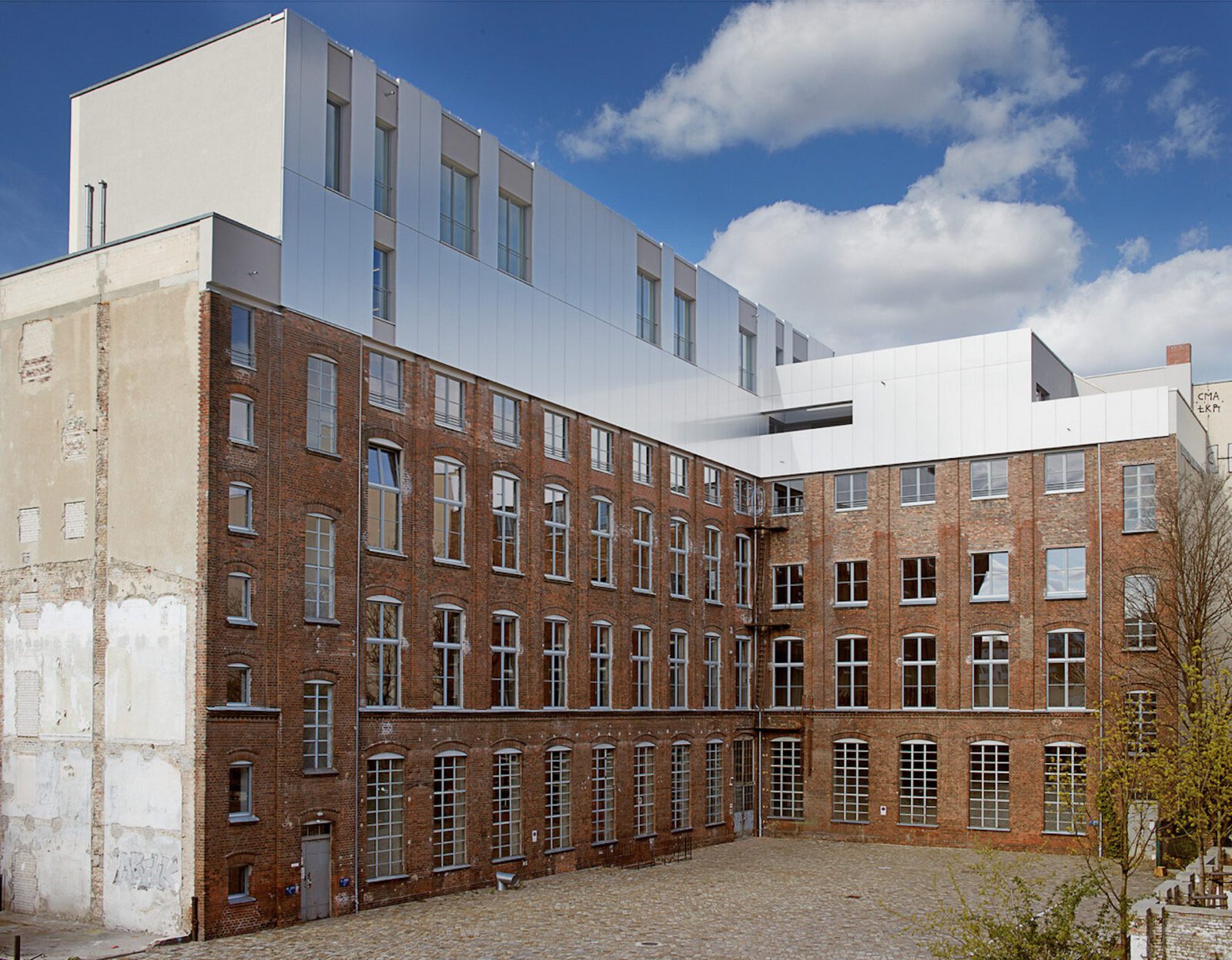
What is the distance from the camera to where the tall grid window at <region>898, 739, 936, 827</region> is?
41438mm

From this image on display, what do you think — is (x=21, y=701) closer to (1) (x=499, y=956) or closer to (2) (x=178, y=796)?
(2) (x=178, y=796)

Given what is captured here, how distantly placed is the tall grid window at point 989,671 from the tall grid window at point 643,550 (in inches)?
430

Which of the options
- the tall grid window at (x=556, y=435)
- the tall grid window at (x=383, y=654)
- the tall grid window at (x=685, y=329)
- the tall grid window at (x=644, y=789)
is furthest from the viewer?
the tall grid window at (x=685, y=329)

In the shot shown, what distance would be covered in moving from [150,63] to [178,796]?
16.3m

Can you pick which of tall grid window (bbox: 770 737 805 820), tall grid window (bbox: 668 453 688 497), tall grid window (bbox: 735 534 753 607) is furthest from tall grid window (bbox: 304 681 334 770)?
tall grid window (bbox: 770 737 805 820)

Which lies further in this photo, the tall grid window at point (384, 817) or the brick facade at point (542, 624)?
the tall grid window at point (384, 817)

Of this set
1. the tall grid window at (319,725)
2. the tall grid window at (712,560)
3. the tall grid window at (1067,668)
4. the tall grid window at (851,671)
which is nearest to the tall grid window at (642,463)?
the tall grid window at (712,560)

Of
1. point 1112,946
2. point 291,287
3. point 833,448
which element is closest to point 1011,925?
point 1112,946

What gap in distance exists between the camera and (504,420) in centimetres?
3362

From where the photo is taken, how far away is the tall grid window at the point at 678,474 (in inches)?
1612

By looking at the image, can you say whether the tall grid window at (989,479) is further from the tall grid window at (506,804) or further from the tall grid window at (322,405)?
the tall grid window at (322,405)

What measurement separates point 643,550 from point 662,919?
46.0 ft

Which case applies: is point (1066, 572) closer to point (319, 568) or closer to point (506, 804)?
point (506, 804)

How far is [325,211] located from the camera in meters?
28.0
